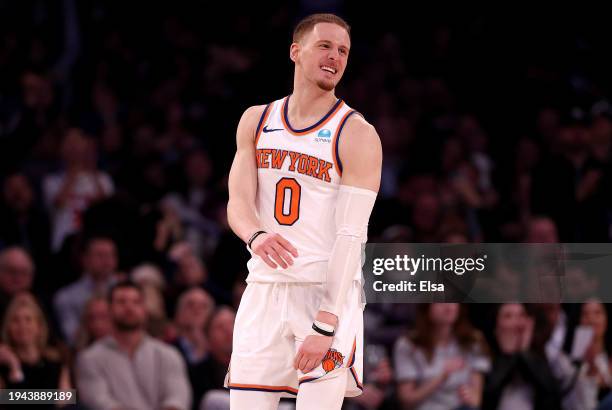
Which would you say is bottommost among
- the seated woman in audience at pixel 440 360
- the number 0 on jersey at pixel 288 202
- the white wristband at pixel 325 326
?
the white wristband at pixel 325 326

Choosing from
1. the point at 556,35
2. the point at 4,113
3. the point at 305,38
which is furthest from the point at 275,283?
the point at 556,35

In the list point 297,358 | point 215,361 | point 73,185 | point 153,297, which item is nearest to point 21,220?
point 73,185

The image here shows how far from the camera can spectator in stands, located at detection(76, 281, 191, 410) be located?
26.0 feet

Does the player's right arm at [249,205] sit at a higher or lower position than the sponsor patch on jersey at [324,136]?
lower

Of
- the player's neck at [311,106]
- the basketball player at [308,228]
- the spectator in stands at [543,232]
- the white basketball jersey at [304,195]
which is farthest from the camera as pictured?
the spectator in stands at [543,232]

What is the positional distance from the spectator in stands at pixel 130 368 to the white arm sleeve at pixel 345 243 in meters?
3.95

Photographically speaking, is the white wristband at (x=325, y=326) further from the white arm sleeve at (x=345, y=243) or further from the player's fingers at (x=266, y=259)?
the player's fingers at (x=266, y=259)

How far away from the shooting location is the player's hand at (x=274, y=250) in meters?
4.22

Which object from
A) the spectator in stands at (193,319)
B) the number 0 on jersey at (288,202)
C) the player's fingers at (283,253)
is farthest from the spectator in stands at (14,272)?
the player's fingers at (283,253)

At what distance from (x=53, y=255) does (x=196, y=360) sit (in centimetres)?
192

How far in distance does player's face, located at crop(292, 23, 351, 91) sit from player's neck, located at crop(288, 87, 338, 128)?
0.06 meters

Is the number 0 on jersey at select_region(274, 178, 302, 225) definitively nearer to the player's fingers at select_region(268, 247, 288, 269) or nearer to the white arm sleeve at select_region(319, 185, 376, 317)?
the white arm sleeve at select_region(319, 185, 376, 317)

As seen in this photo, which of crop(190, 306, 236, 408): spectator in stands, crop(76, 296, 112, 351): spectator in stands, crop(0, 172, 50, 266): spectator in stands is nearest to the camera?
crop(190, 306, 236, 408): spectator in stands

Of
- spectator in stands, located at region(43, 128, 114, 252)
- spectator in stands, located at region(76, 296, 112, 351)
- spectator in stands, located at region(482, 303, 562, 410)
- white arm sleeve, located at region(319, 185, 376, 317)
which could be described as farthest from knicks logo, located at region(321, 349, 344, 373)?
spectator in stands, located at region(43, 128, 114, 252)
